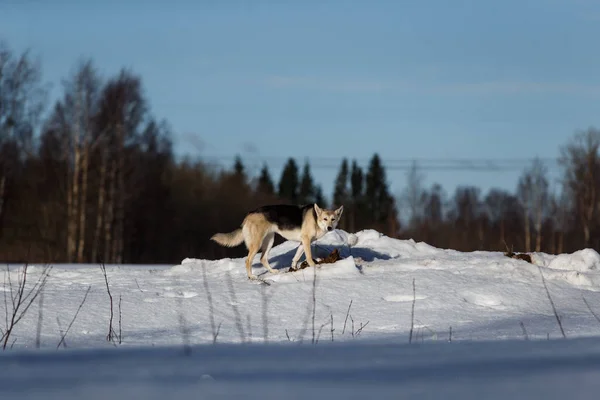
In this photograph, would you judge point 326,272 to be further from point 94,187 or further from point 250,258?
point 94,187

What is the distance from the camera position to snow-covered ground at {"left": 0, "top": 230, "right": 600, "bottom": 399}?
2.66 meters

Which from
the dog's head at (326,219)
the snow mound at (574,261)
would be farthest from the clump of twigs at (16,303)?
the snow mound at (574,261)

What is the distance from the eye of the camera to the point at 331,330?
24.1ft

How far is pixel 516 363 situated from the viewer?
3146 mm

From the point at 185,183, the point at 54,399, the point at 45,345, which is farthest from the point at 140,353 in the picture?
the point at 185,183

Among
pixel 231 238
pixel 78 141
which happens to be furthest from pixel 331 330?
pixel 78 141

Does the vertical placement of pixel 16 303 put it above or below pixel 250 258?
below

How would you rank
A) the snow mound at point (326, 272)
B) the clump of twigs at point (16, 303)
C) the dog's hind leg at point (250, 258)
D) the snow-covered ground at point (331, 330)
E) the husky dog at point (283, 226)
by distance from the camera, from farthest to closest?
1. the husky dog at point (283, 226)
2. the dog's hind leg at point (250, 258)
3. the snow mound at point (326, 272)
4. the clump of twigs at point (16, 303)
5. the snow-covered ground at point (331, 330)

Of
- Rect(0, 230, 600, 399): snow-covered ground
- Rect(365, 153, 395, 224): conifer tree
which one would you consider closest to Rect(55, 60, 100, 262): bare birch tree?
Rect(0, 230, 600, 399): snow-covered ground

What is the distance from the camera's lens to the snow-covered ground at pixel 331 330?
266cm

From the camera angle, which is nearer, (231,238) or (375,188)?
(231,238)

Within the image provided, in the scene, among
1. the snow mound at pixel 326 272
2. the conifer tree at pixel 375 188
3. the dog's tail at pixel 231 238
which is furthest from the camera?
the conifer tree at pixel 375 188

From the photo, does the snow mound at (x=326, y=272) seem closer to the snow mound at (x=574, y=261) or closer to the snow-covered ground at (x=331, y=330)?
the snow-covered ground at (x=331, y=330)

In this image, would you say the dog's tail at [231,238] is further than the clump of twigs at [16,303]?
Yes
